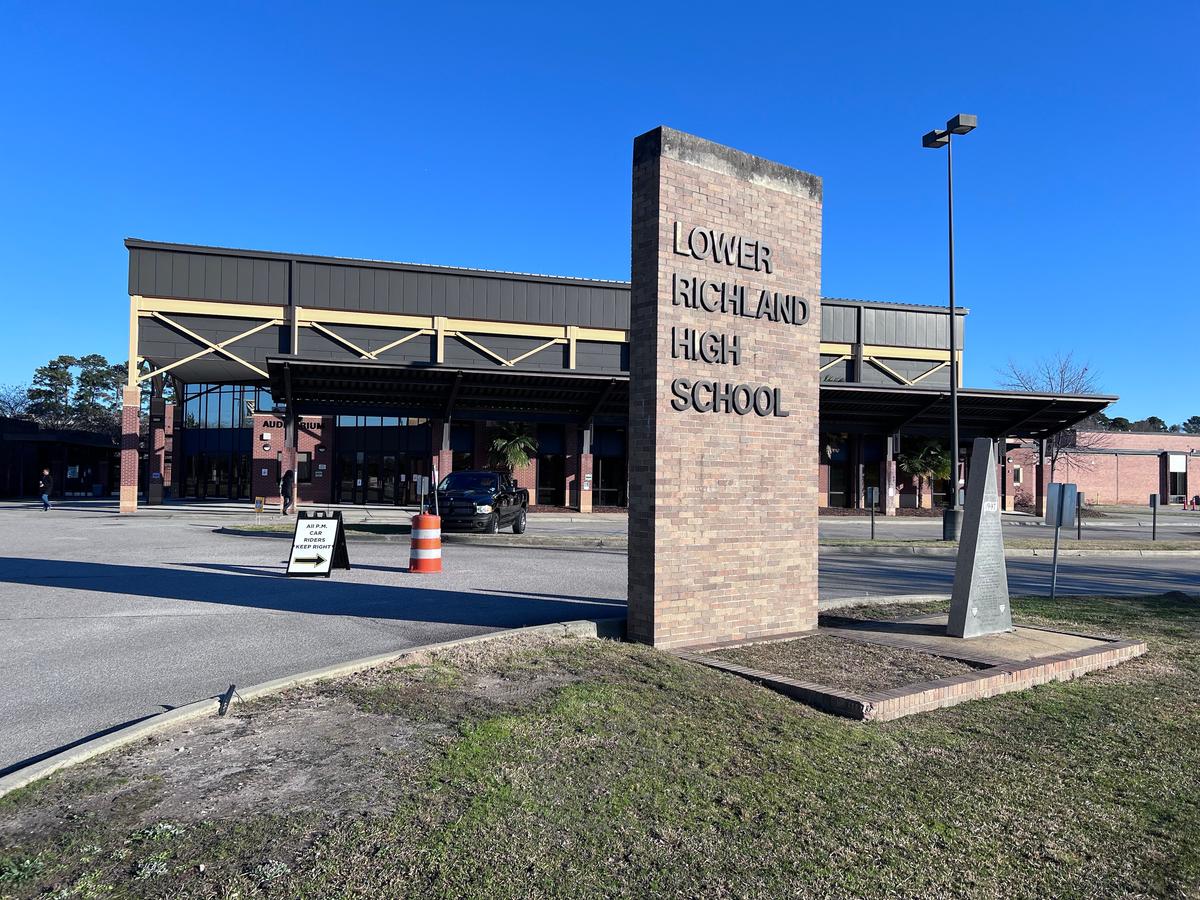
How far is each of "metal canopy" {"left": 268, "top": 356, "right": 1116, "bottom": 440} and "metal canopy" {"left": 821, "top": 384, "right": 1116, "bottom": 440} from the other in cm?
5

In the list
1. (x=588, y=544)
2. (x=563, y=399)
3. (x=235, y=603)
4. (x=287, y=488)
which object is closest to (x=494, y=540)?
(x=588, y=544)

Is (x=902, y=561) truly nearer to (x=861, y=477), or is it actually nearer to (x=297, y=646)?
(x=297, y=646)

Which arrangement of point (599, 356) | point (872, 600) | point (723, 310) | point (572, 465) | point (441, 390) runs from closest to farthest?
point (723, 310) < point (872, 600) < point (441, 390) < point (572, 465) < point (599, 356)

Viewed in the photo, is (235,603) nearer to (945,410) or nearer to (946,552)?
(946,552)

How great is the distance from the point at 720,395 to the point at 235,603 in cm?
637

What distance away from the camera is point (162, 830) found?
367cm

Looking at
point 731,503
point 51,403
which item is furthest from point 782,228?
point 51,403

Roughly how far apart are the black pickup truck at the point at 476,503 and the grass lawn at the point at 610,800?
1556cm

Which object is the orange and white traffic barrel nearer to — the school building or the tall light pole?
the tall light pole

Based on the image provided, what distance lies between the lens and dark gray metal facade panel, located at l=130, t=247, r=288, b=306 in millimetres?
35750

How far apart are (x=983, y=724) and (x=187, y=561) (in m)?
13.3

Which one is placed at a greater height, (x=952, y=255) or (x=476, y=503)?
(x=952, y=255)

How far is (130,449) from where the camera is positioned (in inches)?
1249

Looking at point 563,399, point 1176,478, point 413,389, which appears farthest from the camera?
point 1176,478
